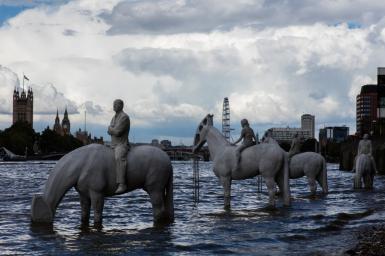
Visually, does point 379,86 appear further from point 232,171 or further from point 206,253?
point 206,253

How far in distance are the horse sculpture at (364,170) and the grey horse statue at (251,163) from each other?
1033 centimetres

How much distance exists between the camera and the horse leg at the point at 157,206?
18656mm

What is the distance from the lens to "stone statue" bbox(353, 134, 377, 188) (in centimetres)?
3284

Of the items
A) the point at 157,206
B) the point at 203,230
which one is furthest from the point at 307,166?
the point at 203,230

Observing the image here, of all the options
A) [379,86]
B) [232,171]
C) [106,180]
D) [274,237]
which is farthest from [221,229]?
[379,86]

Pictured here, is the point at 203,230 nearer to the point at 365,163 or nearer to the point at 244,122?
the point at 244,122

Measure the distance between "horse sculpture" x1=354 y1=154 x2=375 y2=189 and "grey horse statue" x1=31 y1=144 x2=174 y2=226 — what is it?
16.7 m

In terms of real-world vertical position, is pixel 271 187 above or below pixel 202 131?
below

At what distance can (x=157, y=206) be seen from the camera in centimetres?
1891

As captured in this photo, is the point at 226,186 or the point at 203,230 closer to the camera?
the point at 203,230

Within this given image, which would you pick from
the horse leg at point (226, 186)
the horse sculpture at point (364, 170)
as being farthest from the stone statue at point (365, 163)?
the horse leg at point (226, 186)

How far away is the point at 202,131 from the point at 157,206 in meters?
5.78

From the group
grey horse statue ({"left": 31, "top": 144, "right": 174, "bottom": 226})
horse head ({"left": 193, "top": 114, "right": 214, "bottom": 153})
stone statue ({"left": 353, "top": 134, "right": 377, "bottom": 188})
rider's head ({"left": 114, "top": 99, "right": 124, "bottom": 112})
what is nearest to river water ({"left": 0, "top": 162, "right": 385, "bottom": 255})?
grey horse statue ({"left": 31, "top": 144, "right": 174, "bottom": 226})

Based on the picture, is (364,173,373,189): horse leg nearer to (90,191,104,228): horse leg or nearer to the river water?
the river water
